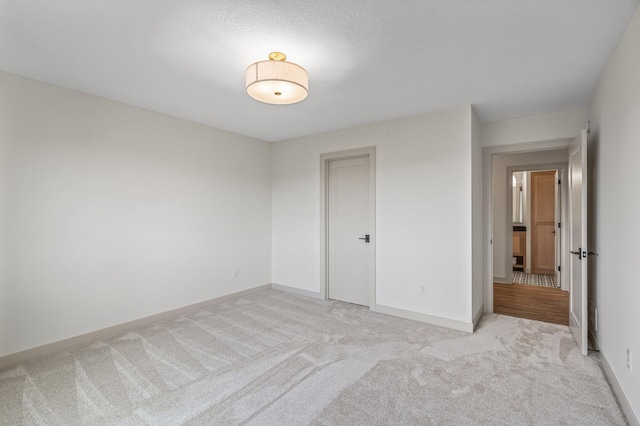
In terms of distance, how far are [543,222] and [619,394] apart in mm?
5244

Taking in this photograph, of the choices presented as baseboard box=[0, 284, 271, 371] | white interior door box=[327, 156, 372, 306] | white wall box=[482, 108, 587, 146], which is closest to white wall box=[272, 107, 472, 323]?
white interior door box=[327, 156, 372, 306]

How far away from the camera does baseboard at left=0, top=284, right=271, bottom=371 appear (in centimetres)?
260

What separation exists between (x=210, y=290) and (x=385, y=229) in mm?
2610

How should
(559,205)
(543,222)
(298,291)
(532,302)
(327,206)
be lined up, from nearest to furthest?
(532,302) < (327,206) < (298,291) < (559,205) < (543,222)

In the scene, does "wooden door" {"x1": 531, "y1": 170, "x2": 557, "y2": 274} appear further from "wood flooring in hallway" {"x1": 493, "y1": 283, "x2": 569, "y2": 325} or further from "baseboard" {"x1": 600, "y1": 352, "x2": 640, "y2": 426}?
"baseboard" {"x1": 600, "y1": 352, "x2": 640, "y2": 426}

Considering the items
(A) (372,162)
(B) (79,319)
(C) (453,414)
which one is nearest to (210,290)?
(B) (79,319)

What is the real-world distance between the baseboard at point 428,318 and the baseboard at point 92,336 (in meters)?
2.36

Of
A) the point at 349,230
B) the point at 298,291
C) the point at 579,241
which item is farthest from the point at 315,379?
the point at 579,241

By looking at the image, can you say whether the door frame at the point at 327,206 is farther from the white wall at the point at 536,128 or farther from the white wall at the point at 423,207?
the white wall at the point at 536,128

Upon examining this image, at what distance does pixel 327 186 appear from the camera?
4.66m

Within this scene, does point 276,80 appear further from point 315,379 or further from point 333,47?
point 315,379

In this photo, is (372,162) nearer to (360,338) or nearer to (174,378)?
(360,338)

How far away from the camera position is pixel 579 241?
9.77 feet

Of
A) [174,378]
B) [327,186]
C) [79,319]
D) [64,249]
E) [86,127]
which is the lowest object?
[174,378]
